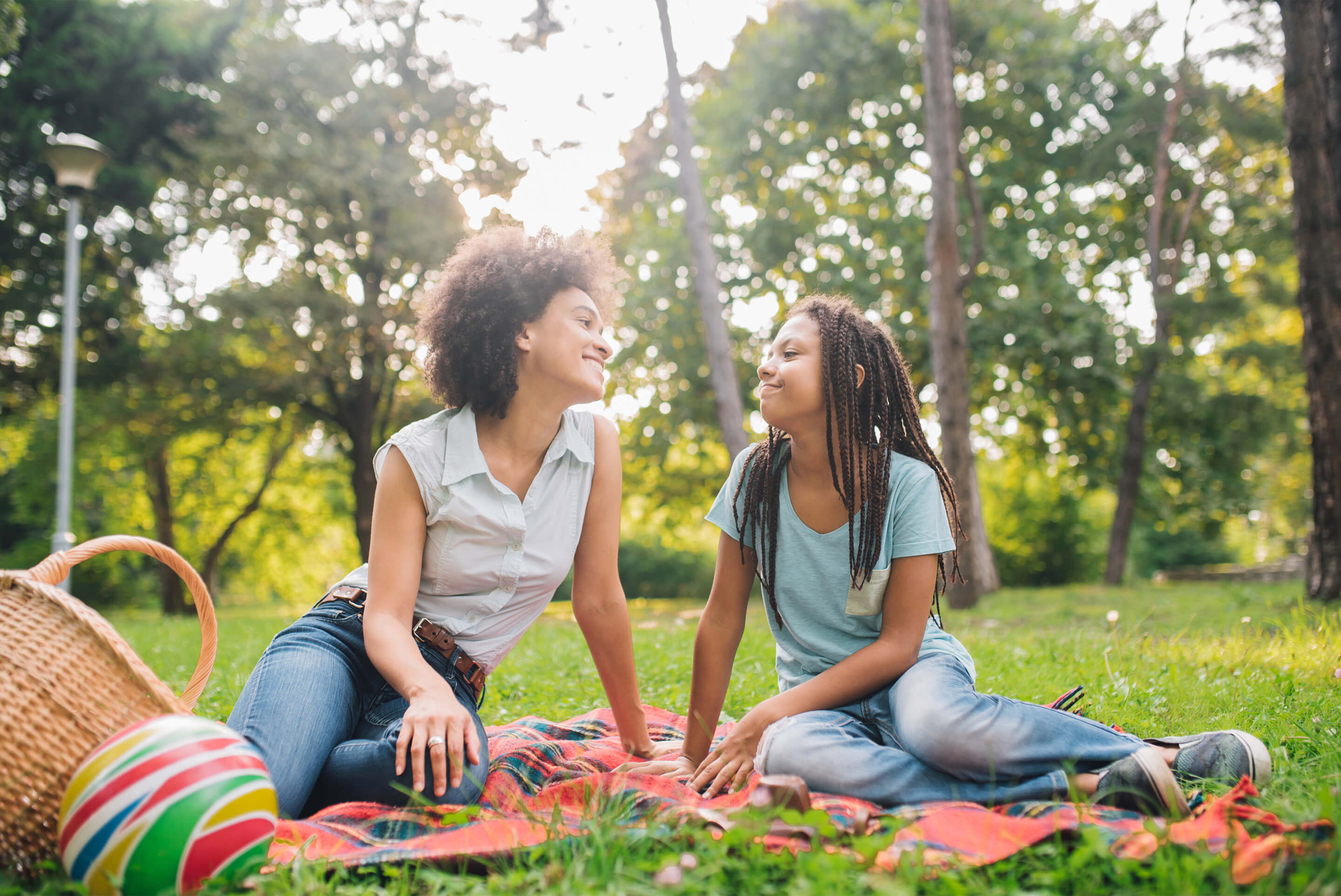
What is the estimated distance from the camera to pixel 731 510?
8.86ft

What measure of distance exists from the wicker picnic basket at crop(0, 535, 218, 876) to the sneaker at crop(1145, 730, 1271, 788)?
243cm

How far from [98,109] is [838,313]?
14738mm

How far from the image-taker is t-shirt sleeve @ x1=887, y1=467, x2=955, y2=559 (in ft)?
7.77

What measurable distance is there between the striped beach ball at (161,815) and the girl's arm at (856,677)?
1.08m

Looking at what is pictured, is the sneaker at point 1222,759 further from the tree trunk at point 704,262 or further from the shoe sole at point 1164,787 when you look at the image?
the tree trunk at point 704,262

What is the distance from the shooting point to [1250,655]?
12.4 feet

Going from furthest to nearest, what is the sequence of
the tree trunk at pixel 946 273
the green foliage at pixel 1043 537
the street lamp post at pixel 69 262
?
the green foliage at pixel 1043 537 → the tree trunk at pixel 946 273 → the street lamp post at pixel 69 262

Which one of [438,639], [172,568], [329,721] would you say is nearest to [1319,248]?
[438,639]

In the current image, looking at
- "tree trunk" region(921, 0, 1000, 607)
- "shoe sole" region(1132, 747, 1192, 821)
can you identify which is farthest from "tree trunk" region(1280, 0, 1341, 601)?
"shoe sole" region(1132, 747, 1192, 821)

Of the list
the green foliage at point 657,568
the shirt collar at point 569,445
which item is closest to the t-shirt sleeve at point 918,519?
the shirt collar at point 569,445

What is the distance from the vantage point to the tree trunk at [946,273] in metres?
8.66

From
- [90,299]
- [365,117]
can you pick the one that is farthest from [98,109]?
[365,117]

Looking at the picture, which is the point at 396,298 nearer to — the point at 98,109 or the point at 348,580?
the point at 98,109

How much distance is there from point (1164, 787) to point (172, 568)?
2649 mm
